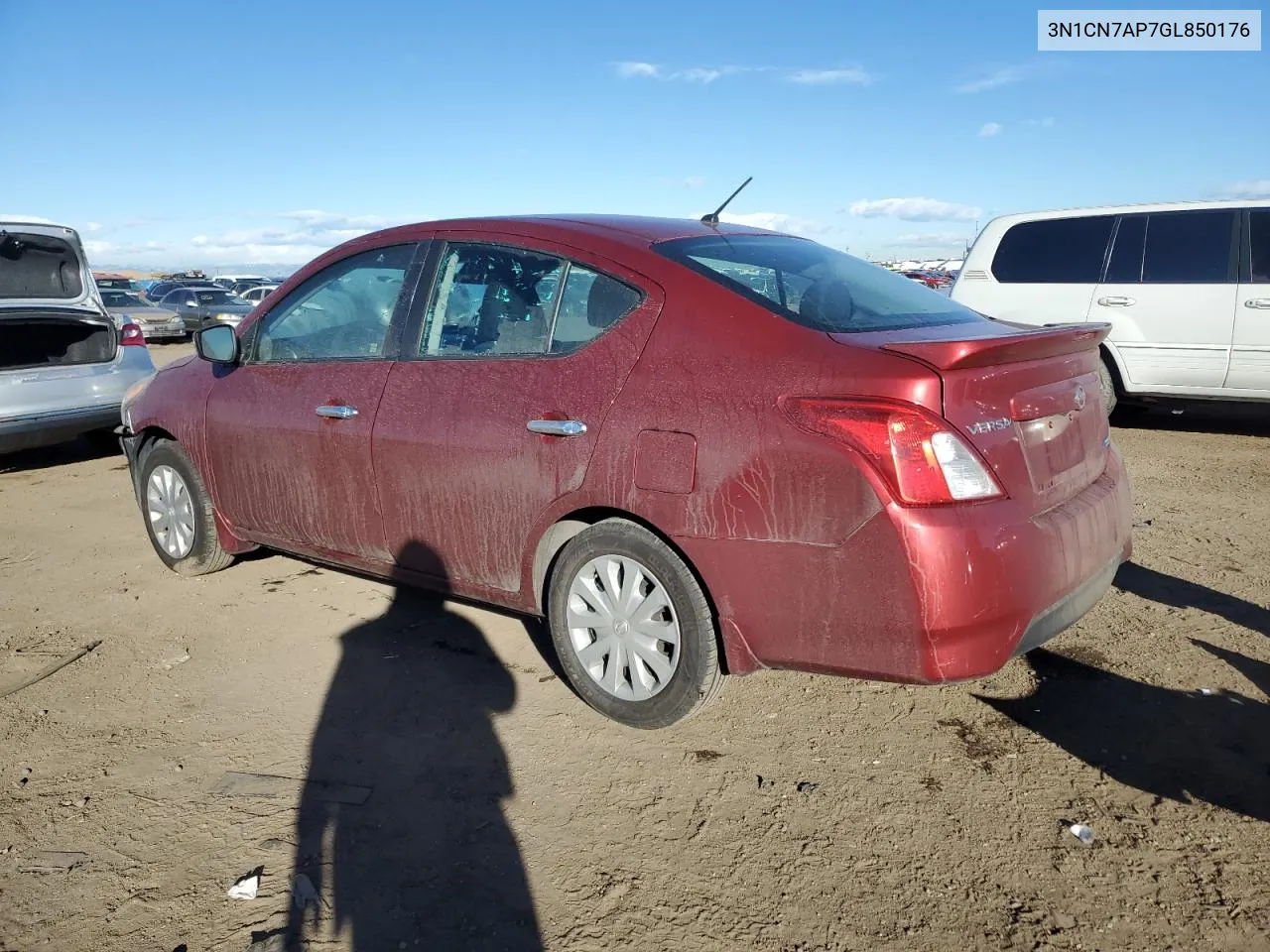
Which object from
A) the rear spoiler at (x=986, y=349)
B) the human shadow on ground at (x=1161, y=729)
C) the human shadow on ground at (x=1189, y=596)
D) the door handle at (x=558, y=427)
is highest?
the rear spoiler at (x=986, y=349)

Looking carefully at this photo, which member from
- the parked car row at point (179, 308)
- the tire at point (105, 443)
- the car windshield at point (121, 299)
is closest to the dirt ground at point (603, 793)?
the tire at point (105, 443)

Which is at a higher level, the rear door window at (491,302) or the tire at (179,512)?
the rear door window at (491,302)

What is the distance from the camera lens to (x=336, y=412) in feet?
12.1

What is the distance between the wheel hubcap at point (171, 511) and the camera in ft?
15.1

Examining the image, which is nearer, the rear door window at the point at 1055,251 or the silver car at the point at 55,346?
the silver car at the point at 55,346

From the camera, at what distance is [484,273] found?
346cm

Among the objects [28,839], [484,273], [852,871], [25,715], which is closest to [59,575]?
[25,715]

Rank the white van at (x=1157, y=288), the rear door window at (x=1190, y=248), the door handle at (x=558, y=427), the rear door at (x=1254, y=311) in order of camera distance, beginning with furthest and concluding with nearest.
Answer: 1. the rear door window at (x=1190, y=248)
2. the white van at (x=1157, y=288)
3. the rear door at (x=1254, y=311)
4. the door handle at (x=558, y=427)

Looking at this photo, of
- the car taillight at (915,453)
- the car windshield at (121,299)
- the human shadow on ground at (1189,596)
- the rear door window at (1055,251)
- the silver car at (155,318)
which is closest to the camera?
the car taillight at (915,453)

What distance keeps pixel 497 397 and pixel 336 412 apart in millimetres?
854

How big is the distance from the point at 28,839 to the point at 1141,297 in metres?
7.97

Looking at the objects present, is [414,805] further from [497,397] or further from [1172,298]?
[1172,298]

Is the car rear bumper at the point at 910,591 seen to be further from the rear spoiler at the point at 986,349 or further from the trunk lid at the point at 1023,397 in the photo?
the rear spoiler at the point at 986,349

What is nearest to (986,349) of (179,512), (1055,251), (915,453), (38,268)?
(915,453)
